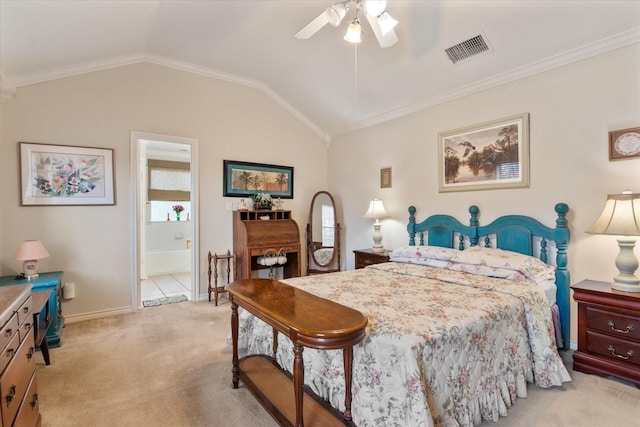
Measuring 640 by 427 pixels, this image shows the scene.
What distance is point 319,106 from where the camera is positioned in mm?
4664

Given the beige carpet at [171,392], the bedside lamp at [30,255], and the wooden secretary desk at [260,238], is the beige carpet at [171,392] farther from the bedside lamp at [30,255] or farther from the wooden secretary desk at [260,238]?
the wooden secretary desk at [260,238]

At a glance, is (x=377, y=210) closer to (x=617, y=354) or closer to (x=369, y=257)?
(x=369, y=257)

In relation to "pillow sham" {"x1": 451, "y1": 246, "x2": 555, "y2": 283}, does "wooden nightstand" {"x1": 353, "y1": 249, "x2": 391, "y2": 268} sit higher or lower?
lower

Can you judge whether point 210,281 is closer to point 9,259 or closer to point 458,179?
point 9,259

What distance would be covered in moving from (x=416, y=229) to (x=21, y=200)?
4.25 meters

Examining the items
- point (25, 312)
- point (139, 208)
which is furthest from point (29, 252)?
point (25, 312)

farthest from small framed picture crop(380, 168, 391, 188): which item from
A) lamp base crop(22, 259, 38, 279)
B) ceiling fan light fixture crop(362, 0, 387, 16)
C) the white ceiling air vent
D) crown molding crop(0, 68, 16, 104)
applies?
crown molding crop(0, 68, 16, 104)

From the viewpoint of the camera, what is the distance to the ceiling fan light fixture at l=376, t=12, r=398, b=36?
202 centimetres

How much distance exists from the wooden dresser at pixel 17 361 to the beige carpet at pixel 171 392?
405 mm

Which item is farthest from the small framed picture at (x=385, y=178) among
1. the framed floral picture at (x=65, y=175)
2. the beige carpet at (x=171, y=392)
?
the framed floral picture at (x=65, y=175)

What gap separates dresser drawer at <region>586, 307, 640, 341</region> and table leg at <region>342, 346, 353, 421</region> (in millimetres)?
1937

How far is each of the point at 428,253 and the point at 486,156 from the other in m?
1.17

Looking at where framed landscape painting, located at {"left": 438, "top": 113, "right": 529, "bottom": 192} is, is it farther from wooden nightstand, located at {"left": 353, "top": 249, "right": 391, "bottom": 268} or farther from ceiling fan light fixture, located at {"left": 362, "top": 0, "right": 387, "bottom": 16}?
ceiling fan light fixture, located at {"left": 362, "top": 0, "right": 387, "bottom": 16}

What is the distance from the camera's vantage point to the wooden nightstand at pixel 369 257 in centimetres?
382
